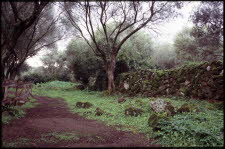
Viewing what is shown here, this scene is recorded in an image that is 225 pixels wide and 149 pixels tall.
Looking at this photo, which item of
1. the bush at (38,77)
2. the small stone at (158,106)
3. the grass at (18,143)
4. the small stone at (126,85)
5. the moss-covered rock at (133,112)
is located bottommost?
the grass at (18,143)

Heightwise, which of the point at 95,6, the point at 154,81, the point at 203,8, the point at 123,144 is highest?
the point at 95,6

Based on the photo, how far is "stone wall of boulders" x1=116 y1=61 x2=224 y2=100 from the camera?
35.1ft

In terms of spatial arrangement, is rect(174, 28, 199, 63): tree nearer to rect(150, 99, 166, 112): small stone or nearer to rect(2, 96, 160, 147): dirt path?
rect(150, 99, 166, 112): small stone

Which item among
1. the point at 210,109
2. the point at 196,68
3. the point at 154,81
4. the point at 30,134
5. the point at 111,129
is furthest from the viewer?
the point at 154,81

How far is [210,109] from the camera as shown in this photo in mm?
8719

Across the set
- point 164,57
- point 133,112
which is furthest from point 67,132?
point 164,57

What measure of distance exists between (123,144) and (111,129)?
169 cm

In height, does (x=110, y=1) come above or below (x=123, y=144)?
above

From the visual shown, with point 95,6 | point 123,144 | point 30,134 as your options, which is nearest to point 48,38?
point 95,6

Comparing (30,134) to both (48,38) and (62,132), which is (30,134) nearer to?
(62,132)

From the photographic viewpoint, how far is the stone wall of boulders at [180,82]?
10.7 m

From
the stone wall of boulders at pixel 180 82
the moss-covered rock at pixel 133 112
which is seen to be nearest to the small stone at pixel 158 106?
the moss-covered rock at pixel 133 112

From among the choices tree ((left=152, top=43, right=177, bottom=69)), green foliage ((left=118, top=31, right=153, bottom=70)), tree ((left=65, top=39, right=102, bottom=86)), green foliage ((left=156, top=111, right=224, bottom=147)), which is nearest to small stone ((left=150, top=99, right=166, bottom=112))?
green foliage ((left=156, top=111, right=224, bottom=147))

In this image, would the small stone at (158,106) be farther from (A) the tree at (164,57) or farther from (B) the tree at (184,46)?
(A) the tree at (164,57)
